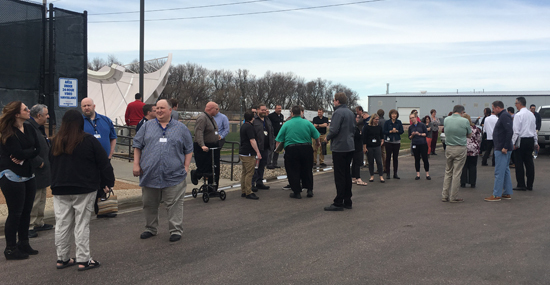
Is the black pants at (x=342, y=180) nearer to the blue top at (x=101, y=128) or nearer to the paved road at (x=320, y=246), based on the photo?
the paved road at (x=320, y=246)

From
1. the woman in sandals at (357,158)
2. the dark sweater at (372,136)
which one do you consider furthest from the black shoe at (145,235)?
the dark sweater at (372,136)

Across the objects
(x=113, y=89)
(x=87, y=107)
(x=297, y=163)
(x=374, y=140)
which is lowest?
(x=297, y=163)

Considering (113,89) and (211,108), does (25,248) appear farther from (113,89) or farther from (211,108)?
(113,89)

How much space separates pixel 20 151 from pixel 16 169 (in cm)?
22

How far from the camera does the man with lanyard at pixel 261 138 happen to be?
32.8 ft

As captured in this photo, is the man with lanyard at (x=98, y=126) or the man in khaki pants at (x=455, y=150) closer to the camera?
the man with lanyard at (x=98, y=126)

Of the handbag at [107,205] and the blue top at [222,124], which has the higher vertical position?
the blue top at [222,124]

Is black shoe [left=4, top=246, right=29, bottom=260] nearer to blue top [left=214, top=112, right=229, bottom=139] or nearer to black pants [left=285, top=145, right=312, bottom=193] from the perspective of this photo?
blue top [left=214, top=112, right=229, bottom=139]

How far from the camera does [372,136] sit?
11922mm

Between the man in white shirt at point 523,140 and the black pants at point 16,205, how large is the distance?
9268 millimetres

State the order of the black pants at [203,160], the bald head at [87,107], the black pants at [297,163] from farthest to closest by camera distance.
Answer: the black pants at [297,163], the black pants at [203,160], the bald head at [87,107]

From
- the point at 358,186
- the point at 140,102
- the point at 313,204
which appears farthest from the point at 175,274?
the point at 140,102

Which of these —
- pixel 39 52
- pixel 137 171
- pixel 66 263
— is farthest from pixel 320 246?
pixel 39 52

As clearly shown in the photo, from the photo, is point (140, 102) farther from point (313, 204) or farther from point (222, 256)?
point (222, 256)
